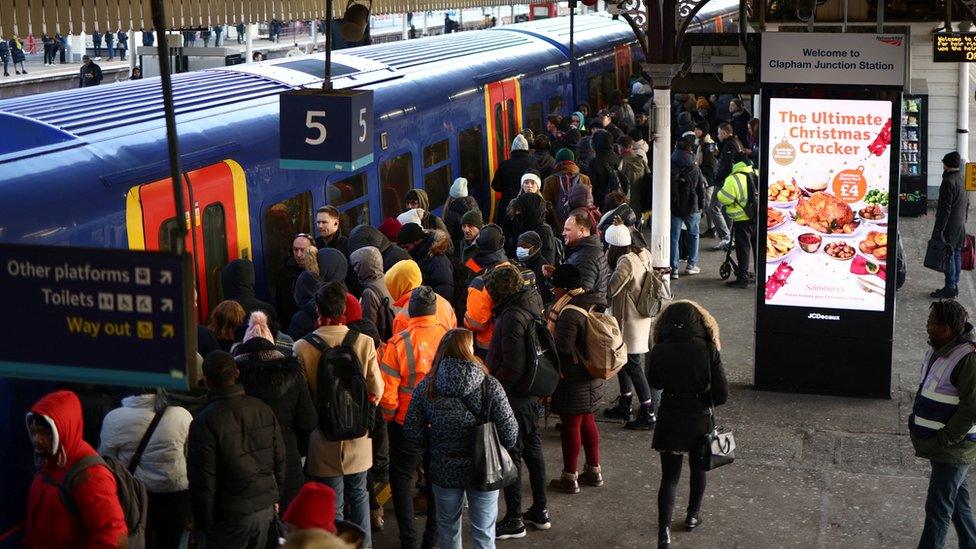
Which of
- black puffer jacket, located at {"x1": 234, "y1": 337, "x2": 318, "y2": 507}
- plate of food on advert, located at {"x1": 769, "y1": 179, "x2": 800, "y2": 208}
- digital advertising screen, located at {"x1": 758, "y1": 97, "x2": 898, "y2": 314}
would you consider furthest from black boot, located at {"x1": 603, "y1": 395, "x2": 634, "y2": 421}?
black puffer jacket, located at {"x1": 234, "y1": 337, "x2": 318, "y2": 507}

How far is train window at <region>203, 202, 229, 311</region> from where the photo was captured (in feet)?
28.9

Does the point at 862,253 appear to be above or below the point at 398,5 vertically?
below

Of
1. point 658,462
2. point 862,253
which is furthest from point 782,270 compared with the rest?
point 658,462

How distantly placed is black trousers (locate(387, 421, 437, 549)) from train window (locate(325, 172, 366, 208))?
3549 millimetres

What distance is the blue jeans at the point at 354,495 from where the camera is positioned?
7273mm

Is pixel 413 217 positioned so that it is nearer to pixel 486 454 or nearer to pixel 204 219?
pixel 204 219

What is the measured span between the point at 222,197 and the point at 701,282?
7.18 m

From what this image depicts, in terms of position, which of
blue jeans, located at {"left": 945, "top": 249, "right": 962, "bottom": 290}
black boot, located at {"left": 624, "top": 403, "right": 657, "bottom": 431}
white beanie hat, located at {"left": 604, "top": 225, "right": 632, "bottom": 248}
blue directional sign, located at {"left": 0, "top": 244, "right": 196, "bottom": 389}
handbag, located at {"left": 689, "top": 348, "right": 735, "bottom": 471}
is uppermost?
blue directional sign, located at {"left": 0, "top": 244, "right": 196, "bottom": 389}

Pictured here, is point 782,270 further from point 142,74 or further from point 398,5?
point 142,74

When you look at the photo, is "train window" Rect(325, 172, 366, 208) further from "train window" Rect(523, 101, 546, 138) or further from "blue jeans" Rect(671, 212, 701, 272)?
"train window" Rect(523, 101, 546, 138)

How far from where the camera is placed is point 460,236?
477 inches

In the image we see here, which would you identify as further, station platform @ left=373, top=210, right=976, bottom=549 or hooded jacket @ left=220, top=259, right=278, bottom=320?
hooded jacket @ left=220, top=259, right=278, bottom=320

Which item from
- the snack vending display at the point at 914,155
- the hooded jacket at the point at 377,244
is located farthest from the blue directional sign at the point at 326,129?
the snack vending display at the point at 914,155

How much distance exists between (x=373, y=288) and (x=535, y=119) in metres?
10.1
